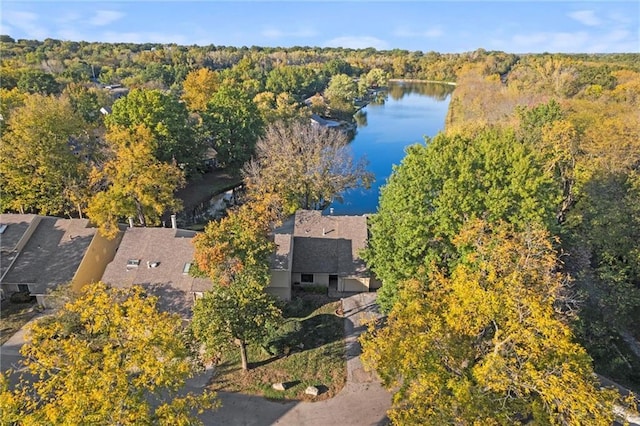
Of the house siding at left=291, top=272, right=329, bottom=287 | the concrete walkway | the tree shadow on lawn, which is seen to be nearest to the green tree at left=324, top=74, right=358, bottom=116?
the house siding at left=291, top=272, right=329, bottom=287

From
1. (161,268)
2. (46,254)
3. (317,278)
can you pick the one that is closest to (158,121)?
(46,254)

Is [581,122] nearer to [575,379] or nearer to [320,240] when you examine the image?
[320,240]

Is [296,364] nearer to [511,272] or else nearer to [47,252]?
[511,272]

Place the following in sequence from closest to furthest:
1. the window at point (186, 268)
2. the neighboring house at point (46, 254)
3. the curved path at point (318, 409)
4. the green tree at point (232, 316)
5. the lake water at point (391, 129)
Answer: the curved path at point (318, 409) < the green tree at point (232, 316) < the window at point (186, 268) < the neighboring house at point (46, 254) < the lake water at point (391, 129)

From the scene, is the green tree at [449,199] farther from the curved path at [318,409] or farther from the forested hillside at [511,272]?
the curved path at [318,409]

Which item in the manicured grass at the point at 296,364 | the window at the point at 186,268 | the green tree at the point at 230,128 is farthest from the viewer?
the green tree at the point at 230,128

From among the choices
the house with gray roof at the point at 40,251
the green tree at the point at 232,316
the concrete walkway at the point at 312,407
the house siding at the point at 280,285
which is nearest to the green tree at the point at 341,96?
the house siding at the point at 280,285
